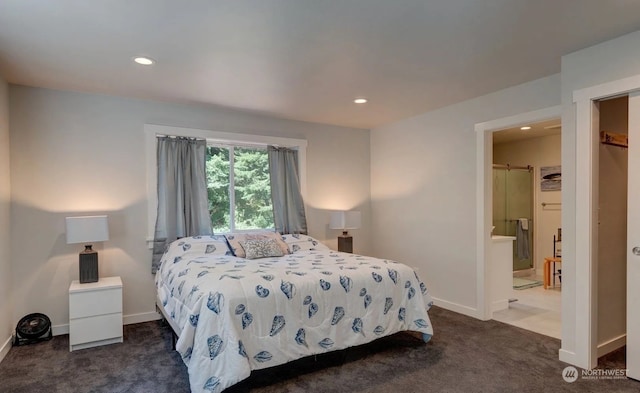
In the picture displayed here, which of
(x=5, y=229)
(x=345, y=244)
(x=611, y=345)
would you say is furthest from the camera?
(x=345, y=244)

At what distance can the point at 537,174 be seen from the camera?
6.28m

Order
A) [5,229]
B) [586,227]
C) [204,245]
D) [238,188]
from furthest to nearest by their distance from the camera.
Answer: [238,188] < [204,245] < [5,229] < [586,227]

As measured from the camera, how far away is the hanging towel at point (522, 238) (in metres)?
6.16

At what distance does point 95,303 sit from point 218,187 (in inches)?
71.3

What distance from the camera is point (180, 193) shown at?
4117 mm

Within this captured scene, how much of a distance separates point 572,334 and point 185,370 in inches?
118

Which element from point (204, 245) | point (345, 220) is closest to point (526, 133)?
point (345, 220)

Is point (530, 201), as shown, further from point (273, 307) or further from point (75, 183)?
point (75, 183)

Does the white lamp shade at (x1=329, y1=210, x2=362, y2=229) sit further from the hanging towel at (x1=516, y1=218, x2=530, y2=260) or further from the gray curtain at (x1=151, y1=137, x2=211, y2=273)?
the hanging towel at (x1=516, y1=218, x2=530, y2=260)

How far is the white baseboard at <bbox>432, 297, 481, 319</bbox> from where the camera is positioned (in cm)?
407

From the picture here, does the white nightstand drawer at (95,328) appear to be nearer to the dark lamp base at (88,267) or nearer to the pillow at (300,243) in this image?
the dark lamp base at (88,267)

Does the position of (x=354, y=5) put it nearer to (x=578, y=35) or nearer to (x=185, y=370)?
(x=578, y=35)

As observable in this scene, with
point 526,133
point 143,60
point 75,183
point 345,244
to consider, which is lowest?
point 345,244

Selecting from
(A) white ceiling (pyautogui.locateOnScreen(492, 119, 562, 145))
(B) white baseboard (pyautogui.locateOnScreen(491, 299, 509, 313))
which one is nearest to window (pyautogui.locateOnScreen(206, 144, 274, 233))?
(B) white baseboard (pyautogui.locateOnScreen(491, 299, 509, 313))
